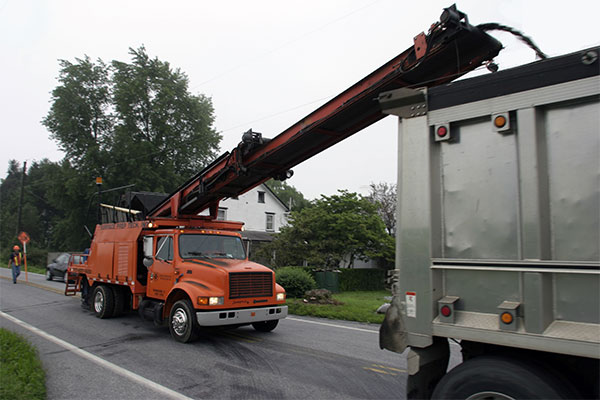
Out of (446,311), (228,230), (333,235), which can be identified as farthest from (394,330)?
(333,235)

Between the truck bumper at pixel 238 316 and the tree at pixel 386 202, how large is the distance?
25748 millimetres

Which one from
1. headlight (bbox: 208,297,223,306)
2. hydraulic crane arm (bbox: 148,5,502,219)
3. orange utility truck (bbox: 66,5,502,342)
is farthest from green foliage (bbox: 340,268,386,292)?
headlight (bbox: 208,297,223,306)

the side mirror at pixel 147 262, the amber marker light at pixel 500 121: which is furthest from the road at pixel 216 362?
the amber marker light at pixel 500 121

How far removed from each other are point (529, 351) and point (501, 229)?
862mm

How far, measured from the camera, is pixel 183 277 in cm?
839

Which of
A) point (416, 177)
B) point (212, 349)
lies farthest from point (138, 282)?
point (416, 177)

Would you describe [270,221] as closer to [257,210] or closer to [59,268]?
[257,210]

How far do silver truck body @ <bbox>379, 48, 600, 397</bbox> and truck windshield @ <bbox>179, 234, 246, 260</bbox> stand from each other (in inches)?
248

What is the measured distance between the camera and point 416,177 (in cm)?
342

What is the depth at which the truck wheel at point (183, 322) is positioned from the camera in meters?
7.75

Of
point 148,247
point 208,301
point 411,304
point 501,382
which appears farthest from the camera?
point 148,247

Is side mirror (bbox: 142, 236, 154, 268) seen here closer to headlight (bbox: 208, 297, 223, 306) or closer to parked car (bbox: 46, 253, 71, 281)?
headlight (bbox: 208, 297, 223, 306)

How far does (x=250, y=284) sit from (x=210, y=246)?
5.63ft

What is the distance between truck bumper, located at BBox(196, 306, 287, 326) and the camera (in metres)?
7.48
